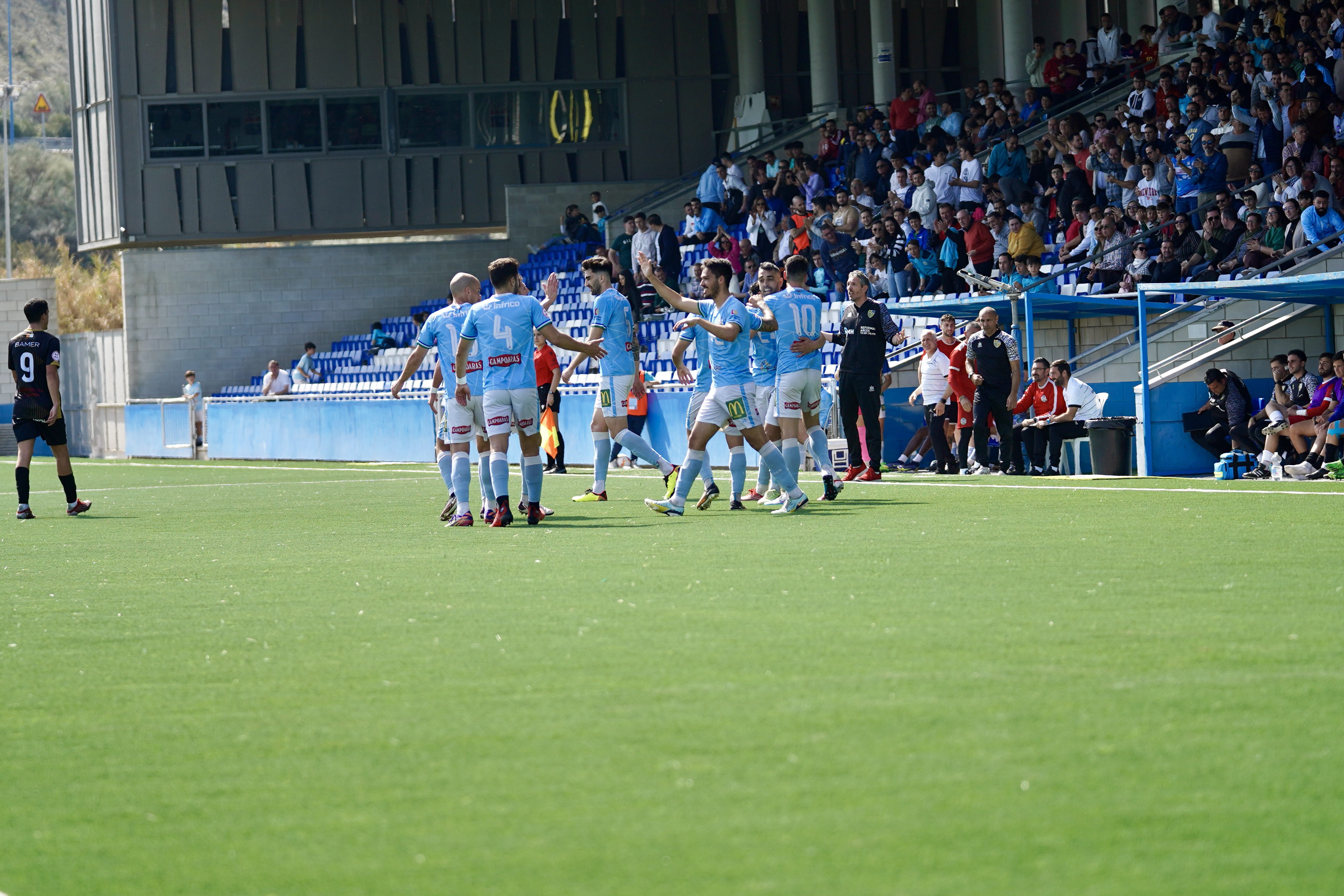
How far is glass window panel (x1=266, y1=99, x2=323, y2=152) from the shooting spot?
42531 millimetres

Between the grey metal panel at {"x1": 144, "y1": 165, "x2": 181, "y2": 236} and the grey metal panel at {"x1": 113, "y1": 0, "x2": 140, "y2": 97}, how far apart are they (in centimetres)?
→ 214

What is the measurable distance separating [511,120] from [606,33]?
3.24 m

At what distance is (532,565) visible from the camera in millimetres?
10445

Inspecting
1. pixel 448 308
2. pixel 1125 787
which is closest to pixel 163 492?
pixel 448 308

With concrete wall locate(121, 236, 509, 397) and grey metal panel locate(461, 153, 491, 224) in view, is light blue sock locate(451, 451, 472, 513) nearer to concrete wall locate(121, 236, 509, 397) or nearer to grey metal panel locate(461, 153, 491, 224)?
concrete wall locate(121, 236, 509, 397)

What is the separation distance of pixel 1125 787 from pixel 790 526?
821 centimetres

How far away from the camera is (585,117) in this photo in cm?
4281

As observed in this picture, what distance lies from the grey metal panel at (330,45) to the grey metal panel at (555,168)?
5038mm

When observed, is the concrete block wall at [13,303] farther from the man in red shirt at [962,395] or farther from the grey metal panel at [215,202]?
the man in red shirt at [962,395]

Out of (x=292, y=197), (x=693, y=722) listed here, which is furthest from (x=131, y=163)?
(x=693, y=722)

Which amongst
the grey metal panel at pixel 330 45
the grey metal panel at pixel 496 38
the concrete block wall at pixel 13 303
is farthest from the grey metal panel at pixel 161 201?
the grey metal panel at pixel 496 38

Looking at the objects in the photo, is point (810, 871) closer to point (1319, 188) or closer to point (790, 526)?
point (790, 526)

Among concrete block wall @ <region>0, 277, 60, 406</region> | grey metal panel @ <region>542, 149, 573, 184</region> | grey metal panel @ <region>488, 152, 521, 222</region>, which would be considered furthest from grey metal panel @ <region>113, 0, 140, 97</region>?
grey metal panel @ <region>542, 149, 573, 184</region>

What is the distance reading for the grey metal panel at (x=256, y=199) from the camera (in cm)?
4266
